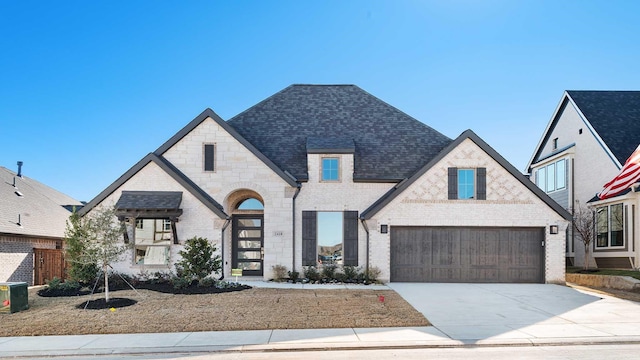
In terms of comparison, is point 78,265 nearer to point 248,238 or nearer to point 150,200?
point 150,200

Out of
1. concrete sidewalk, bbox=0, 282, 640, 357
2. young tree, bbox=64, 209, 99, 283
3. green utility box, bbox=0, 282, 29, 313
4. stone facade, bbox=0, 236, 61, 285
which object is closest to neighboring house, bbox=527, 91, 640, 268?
concrete sidewalk, bbox=0, 282, 640, 357

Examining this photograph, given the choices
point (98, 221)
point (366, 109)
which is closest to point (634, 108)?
point (366, 109)

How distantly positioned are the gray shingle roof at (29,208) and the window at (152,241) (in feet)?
17.1

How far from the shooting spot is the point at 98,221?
13.4m

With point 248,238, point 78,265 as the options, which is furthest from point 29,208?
point 248,238

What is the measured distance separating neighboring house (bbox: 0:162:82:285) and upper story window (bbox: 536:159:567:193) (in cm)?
2498

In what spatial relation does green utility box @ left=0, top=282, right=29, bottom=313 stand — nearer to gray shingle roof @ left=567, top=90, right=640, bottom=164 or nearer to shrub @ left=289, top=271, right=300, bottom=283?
shrub @ left=289, top=271, right=300, bottom=283

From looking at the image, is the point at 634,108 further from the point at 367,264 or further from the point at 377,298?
the point at 377,298

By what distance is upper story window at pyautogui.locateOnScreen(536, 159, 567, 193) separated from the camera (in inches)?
957

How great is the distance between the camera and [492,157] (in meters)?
18.6

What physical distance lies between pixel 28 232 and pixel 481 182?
20.6 metres

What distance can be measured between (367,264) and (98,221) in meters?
10.3

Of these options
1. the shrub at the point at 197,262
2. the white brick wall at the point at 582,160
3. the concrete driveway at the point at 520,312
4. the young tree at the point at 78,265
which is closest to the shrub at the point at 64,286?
the young tree at the point at 78,265

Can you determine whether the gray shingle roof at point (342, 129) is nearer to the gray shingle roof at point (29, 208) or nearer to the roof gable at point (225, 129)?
the roof gable at point (225, 129)
